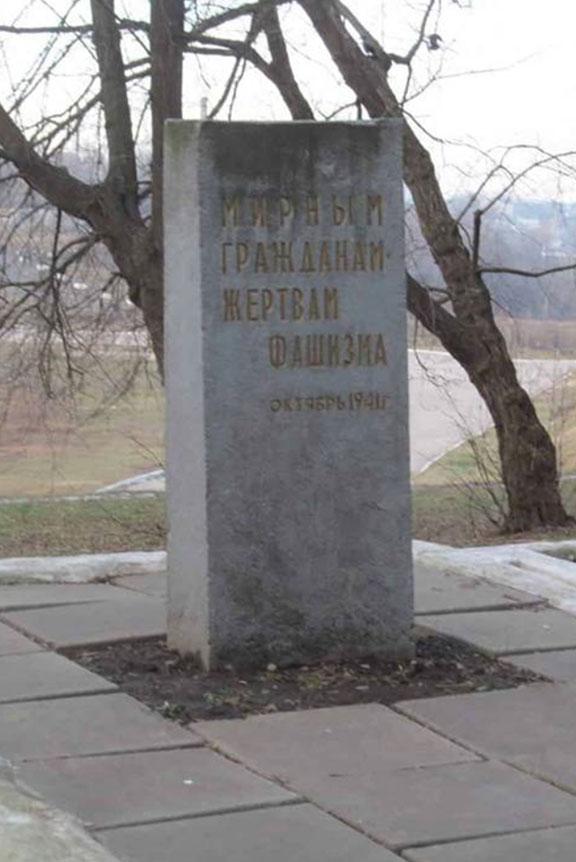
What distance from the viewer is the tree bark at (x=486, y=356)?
13.6m

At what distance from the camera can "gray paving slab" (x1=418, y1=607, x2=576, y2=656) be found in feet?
22.6

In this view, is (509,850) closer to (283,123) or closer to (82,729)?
(82,729)

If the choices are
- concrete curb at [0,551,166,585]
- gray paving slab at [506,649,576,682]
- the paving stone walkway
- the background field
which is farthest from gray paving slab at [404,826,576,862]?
the background field

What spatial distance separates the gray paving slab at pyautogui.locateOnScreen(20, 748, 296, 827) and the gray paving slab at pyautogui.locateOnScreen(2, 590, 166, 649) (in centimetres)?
159

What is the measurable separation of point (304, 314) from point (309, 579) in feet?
3.26

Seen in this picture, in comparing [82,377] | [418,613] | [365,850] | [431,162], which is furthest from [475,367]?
[365,850]

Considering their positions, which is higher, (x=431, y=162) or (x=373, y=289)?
(x=431, y=162)

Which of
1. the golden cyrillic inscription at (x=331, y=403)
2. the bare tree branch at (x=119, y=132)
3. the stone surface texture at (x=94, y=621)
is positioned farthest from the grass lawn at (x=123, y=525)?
the golden cyrillic inscription at (x=331, y=403)

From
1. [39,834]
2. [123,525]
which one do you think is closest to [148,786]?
[39,834]

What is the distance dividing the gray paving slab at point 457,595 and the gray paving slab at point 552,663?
81 cm

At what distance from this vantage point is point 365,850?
447 cm

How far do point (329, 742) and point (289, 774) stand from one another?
0.40 meters

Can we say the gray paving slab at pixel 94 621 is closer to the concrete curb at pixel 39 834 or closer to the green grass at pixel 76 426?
the concrete curb at pixel 39 834

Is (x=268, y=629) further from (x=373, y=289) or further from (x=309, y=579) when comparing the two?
(x=373, y=289)
